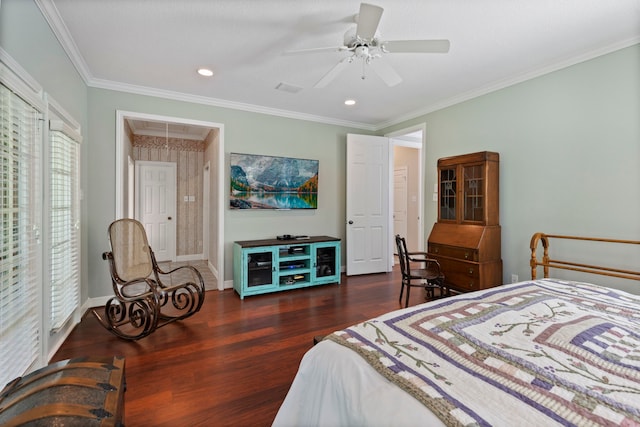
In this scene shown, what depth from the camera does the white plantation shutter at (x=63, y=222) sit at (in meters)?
2.31

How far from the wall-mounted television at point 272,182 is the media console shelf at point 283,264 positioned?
1.88 ft

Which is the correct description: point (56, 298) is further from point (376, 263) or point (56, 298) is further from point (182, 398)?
point (376, 263)

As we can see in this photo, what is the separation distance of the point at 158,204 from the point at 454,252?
539 cm

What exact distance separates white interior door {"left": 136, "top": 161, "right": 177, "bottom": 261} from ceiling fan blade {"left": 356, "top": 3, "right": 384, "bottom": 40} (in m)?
5.13

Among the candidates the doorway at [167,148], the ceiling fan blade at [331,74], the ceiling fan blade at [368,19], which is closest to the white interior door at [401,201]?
the doorway at [167,148]

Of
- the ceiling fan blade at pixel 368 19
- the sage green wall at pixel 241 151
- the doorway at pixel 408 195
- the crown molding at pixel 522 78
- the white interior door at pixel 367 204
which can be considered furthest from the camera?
the doorway at pixel 408 195

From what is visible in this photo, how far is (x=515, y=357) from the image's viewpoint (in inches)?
38.9

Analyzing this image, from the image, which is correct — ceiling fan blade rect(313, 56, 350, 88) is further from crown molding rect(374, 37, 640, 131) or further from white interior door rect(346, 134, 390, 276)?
white interior door rect(346, 134, 390, 276)

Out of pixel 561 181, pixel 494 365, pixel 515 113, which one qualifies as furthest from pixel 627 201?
pixel 494 365

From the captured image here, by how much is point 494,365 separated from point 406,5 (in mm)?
2240

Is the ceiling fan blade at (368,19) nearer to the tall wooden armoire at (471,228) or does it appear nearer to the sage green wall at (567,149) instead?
the tall wooden armoire at (471,228)

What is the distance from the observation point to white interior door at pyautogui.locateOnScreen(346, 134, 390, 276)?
4.84 metres

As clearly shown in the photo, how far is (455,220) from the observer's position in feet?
11.7

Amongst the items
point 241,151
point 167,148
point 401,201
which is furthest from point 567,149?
point 167,148
